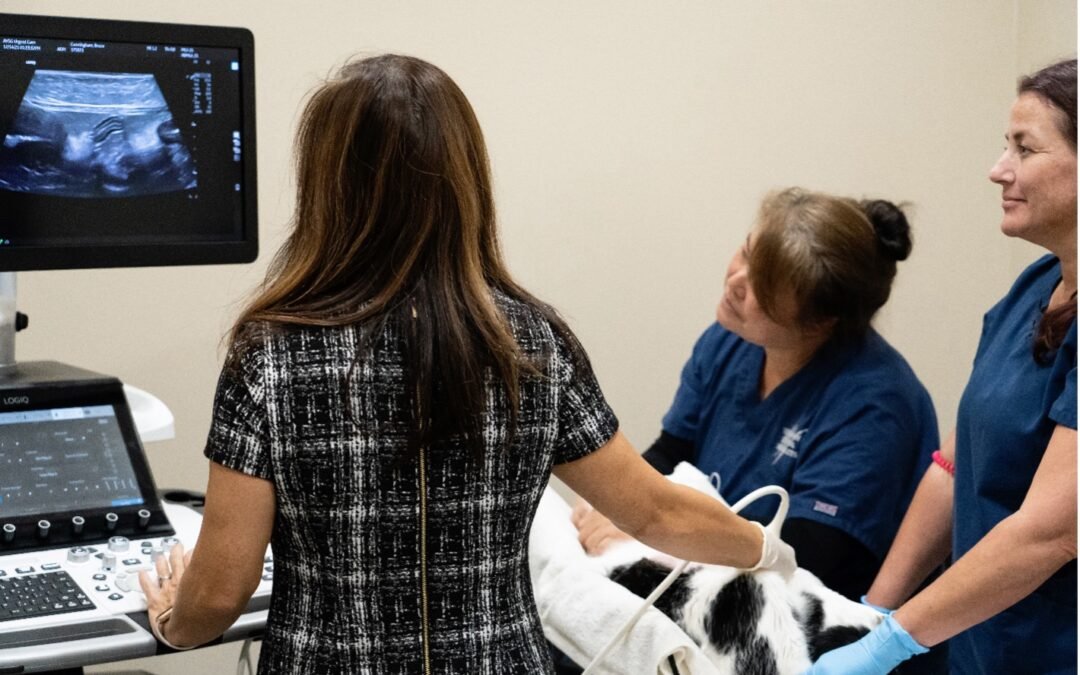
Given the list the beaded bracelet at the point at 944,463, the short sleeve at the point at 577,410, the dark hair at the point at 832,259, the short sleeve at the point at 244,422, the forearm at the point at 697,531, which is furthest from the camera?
the dark hair at the point at 832,259

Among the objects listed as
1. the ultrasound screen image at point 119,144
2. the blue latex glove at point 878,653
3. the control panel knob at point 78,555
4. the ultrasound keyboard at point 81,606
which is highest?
the ultrasound screen image at point 119,144

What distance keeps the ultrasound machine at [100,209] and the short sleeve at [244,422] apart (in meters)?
0.48

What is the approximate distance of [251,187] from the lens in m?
1.84

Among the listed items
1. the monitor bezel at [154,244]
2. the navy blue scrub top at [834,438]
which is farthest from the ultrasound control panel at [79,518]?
the navy blue scrub top at [834,438]

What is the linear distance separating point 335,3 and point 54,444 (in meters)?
1.12

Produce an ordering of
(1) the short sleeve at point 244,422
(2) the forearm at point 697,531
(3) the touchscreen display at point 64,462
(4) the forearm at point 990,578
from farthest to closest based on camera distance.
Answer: (3) the touchscreen display at point 64,462
(4) the forearm at point 990,578
(2) the forearm at point 697,531
(1) the short sleeve at point 244,422

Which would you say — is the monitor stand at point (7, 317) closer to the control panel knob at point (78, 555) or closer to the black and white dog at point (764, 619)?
the control panel knob at point (78, 555)

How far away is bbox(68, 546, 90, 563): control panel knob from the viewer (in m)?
1.59

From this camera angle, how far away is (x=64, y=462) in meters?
1.69

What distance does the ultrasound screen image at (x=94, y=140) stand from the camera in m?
1.70

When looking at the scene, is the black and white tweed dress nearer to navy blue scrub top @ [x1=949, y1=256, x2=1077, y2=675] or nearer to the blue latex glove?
the blue latex glove

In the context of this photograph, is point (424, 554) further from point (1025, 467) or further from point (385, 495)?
point (1025, 467)

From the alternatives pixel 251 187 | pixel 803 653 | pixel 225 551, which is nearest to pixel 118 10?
pixel 251 187

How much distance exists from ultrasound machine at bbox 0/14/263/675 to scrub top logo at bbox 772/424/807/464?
2.60 feet
